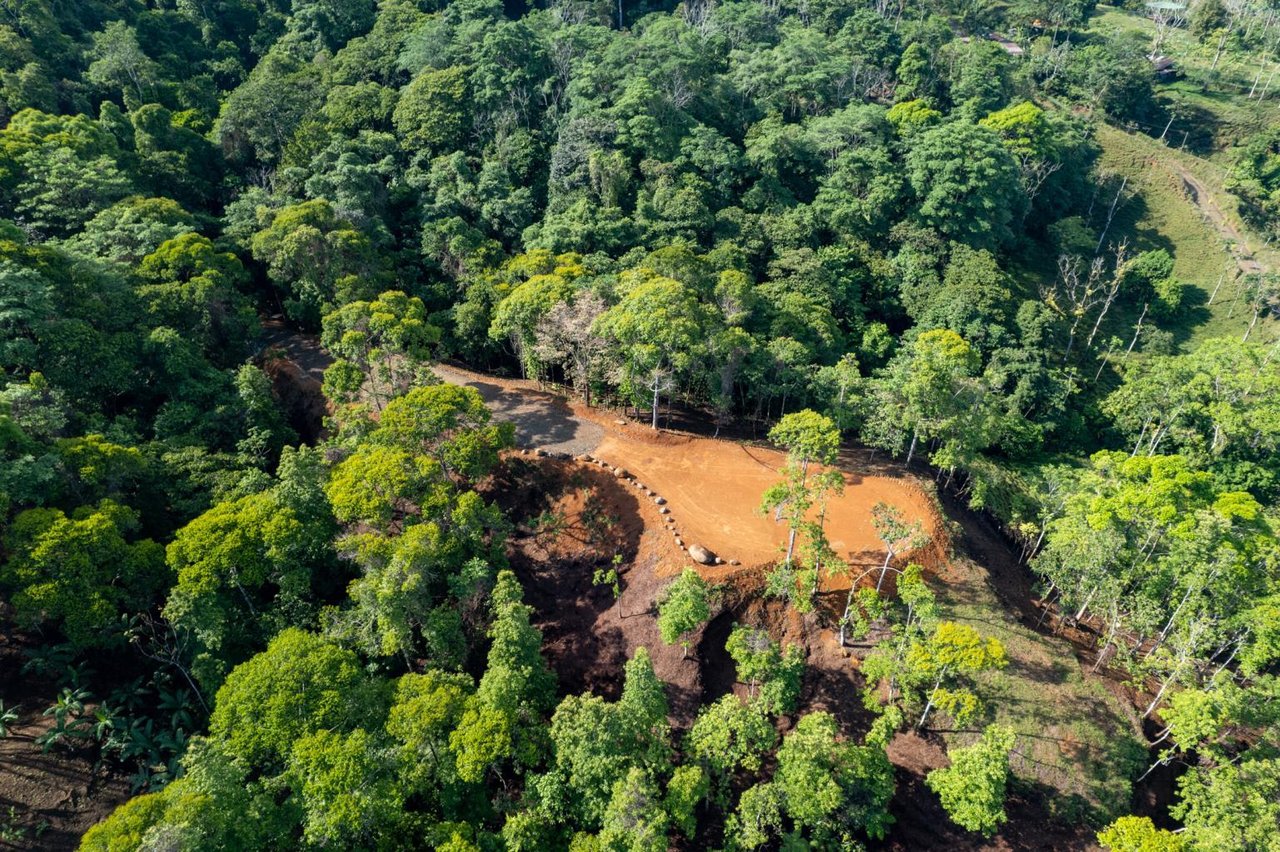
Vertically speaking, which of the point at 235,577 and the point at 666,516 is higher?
the point at 235,577

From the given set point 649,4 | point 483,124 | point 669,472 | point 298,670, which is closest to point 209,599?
point 298,670

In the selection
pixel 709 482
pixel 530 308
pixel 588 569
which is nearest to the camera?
pixel 588 569

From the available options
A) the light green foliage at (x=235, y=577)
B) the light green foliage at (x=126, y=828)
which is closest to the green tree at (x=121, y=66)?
the light green foliage at (x=235, y=577)

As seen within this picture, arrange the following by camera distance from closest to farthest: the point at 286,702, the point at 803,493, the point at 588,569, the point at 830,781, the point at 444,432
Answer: the point at 830,781 → the point at 286,702 → the point at 803,493 → the point at 444,432 → the point at 588,569

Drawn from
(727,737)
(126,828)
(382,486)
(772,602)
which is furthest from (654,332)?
(126,828)

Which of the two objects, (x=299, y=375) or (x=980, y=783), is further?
(x=299, y=375)

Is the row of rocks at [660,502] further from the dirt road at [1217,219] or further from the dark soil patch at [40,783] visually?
the dirt road at [1217,219]

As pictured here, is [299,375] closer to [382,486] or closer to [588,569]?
[382,486]
